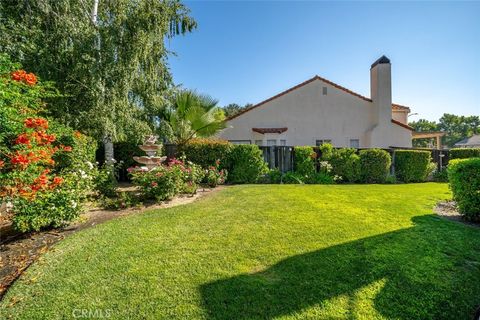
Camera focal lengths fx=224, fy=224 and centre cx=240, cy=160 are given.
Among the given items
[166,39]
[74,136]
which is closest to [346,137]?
[166,39]

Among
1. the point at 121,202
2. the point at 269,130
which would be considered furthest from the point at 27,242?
the point at 269,130

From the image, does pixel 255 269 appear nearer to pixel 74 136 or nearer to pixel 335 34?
pixel 74 136

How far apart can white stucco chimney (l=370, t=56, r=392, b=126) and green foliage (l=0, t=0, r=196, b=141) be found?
524 inches

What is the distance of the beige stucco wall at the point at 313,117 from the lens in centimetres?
1549

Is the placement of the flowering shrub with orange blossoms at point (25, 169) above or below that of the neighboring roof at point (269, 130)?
below

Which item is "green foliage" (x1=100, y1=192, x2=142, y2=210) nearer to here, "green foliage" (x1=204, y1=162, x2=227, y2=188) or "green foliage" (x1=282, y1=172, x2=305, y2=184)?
"green foliage" (x1=204, y1=162, x2=227, y2=188)

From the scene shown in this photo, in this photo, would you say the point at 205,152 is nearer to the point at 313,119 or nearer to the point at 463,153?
the point at 313,119

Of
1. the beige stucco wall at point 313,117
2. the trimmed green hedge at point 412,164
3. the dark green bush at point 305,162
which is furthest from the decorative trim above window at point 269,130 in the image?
the trimmed green hedge at point 412,164

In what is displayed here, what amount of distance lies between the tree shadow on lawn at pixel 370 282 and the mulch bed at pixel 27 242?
258 centimetres

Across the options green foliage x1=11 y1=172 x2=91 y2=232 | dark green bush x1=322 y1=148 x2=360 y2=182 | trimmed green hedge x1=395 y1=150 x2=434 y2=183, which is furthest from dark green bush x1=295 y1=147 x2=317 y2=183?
green foliage x1=11 y1=172 x2=91 y2=232

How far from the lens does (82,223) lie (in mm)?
4539

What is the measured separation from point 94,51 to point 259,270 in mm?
8024

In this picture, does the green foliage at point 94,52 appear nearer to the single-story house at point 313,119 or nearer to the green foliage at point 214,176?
the green foliage at point 214,176

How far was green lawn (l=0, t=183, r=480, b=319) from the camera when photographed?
7.39ft
